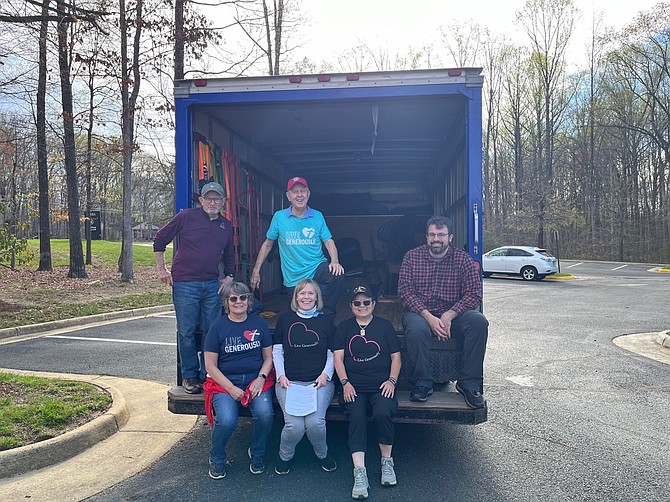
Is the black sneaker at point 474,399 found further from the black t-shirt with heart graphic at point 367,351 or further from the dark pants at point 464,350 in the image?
the black t-shirt with heart graphic at point 367,351

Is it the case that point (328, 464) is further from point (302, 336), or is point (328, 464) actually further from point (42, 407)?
point (42, 407)

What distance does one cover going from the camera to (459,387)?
12.8 feet

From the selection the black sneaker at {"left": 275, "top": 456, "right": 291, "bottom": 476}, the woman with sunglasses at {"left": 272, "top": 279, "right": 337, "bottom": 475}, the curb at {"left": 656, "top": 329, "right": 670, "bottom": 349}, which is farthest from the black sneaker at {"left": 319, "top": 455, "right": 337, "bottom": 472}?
the curb at {"left": 656, "top": 329, "right": 670, "bottom": 349}

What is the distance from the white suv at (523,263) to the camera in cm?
2203

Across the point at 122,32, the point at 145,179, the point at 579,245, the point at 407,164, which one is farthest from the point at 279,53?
the point at 145,179

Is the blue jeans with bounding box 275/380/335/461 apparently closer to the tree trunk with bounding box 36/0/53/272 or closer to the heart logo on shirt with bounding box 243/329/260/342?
the heart logo on shirt with bounding box 243/329/260/342

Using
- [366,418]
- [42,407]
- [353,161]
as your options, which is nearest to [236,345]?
[366,418]

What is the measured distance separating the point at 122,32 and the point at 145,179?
135 feet

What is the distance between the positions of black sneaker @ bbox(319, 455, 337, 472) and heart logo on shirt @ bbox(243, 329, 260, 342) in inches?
36.3

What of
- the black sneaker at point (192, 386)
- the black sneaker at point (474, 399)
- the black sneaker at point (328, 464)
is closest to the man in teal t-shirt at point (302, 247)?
the black sneaker at point (192, 386)

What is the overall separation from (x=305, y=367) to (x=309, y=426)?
38cm

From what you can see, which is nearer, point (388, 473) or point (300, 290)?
point (388, 473)

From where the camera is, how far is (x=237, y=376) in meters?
3.84

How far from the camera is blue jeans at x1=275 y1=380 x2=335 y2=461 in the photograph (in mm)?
3670
